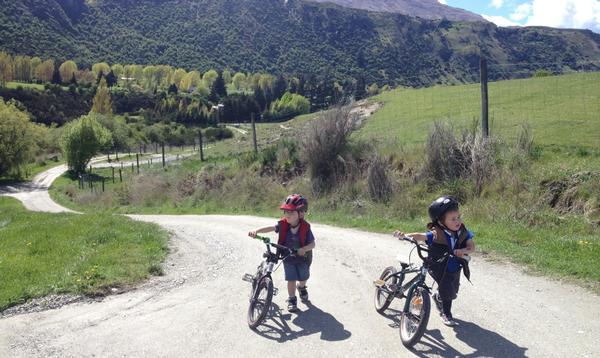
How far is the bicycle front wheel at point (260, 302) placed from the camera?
604 cm

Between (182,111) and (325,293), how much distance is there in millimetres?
130845

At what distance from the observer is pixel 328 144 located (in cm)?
1881

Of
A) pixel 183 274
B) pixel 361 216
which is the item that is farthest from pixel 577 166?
pixel 183 274

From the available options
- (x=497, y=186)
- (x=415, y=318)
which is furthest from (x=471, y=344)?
(x=497, y=186)

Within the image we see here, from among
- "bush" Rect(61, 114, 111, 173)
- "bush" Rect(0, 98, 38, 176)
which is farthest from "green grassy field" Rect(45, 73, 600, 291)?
"bush" Rect(61, 114, 111, 173)

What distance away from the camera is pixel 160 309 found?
700 centimetres

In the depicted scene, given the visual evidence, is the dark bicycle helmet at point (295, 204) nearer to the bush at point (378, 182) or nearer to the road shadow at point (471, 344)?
the road shadow at point (471, 344)

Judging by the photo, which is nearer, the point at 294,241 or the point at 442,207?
the point at 442,207

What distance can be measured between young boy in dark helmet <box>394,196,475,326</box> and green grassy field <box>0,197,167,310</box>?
5272mm

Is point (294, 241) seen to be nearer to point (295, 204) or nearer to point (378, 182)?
point (295, 204)

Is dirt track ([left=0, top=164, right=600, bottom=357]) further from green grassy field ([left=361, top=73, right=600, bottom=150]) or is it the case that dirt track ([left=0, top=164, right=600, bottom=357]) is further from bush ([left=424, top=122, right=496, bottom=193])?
green grassy field ([left=361, top=73, right=600, bottom=150])

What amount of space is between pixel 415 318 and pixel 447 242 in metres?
0.95

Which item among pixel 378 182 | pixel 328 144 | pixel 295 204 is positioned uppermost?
pixel 328 144

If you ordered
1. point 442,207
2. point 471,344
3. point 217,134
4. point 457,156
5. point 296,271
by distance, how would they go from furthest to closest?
point 217,134, point 457,156, point 296,271, point 442,207, point 471,344
